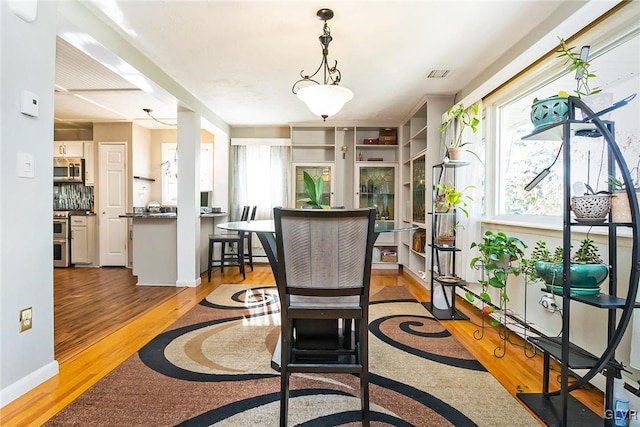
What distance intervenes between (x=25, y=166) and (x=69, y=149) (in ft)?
15.4

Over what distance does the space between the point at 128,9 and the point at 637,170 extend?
3131mm

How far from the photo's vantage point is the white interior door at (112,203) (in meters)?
5.43

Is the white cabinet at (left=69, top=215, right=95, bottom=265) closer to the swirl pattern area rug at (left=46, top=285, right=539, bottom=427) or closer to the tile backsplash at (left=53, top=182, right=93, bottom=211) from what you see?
the tile backsplash at (left=53, top=182, right=93, bottom=211)

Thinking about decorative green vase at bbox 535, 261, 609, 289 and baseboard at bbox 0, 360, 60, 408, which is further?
baseboard at bbox 0, 360, 60, 408

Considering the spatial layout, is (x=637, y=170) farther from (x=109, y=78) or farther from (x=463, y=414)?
(x=109, y=78)

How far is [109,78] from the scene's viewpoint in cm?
360

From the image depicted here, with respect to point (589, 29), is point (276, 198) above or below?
below

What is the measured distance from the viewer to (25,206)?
175 cm

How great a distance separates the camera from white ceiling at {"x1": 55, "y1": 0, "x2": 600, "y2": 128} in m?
2.20

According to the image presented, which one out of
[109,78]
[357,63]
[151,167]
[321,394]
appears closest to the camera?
[321,394]

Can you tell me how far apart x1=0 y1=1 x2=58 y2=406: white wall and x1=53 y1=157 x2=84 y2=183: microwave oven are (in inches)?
170

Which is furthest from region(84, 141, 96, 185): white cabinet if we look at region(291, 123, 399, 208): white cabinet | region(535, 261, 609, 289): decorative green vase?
region(535, 261, 609, 289): decorative green vase

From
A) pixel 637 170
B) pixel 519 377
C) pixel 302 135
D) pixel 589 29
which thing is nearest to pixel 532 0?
pixel 589 29

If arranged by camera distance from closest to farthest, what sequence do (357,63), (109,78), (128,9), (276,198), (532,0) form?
(532,0) < (128,9) < (357,63) < (109,78) < (276,198)
